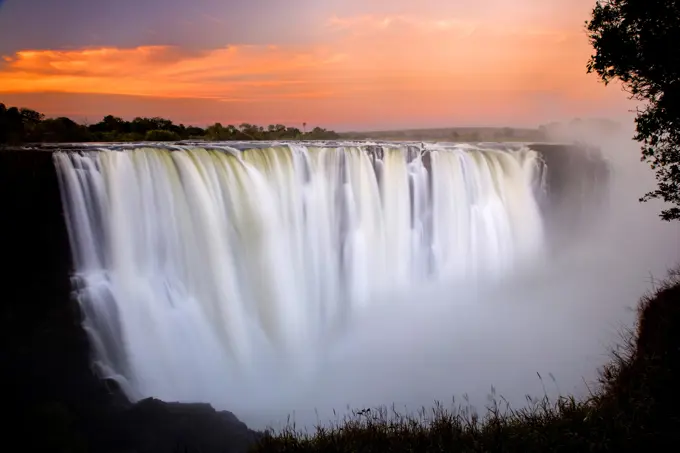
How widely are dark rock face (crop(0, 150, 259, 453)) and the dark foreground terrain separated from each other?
15 millimetres

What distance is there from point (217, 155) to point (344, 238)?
419 centimetres

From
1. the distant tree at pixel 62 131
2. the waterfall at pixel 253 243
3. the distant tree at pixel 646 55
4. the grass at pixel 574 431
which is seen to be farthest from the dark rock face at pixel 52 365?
the distant tree at pixel 646 55

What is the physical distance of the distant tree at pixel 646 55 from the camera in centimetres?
711

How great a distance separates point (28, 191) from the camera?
8.80m

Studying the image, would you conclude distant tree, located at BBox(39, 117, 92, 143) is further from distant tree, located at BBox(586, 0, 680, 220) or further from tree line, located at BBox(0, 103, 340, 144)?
distant tree, located at BBox(586, 0, 680, 220)

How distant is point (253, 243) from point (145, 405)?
475cm

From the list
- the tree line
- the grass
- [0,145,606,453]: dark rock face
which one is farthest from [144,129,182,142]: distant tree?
the grass

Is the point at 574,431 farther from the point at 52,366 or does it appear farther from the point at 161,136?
the point at 161,136

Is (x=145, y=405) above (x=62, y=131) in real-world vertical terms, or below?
below

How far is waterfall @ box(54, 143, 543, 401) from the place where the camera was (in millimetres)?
9680

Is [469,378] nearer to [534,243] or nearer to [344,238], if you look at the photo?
[344,238]

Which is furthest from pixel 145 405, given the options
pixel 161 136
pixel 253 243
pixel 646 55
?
pixel 161 136

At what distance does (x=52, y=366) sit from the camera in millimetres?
8562

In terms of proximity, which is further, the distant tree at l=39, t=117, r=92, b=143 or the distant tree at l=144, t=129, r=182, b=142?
the distant tree at l=144, t=129, r=182, b=142
